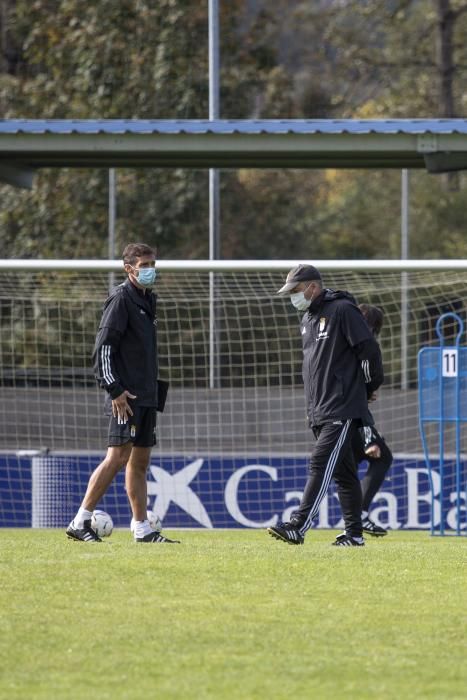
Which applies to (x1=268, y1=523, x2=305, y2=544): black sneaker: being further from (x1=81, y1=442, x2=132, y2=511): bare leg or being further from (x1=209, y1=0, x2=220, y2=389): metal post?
(x1=209, y1=0, x2=220, y2=389): metal post

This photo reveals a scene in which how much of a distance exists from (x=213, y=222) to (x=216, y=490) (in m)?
5.12

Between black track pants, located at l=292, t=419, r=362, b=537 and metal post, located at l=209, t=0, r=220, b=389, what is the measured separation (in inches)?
263

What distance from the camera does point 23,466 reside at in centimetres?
1588

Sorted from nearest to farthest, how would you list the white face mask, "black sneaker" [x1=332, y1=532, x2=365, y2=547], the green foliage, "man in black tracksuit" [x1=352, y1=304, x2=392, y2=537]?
the white face mask < "black sneaker" [x1=332, y1=532, x2=365, y2=547] < "man in black tracksuit" [x1=352, y1=304, x2=392, y2=537] < the green foliage

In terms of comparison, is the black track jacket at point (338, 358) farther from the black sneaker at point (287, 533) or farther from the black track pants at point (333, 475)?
the black sneaker at point (287, 533)

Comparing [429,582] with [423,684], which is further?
[429,582]

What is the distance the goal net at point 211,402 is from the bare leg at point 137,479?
4352 mm

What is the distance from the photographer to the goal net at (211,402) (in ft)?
51.4

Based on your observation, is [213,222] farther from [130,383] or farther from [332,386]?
[332,386]

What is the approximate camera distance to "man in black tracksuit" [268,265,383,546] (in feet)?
31.9

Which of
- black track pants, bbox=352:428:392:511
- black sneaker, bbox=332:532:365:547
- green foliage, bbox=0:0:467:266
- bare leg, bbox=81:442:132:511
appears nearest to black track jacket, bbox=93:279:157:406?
bare leg, bbox=81:442:132:511

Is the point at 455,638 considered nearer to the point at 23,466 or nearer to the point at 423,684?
the point at 423,684

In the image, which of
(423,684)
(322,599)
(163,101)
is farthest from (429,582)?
(163,101)

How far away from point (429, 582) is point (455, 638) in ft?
4.72
